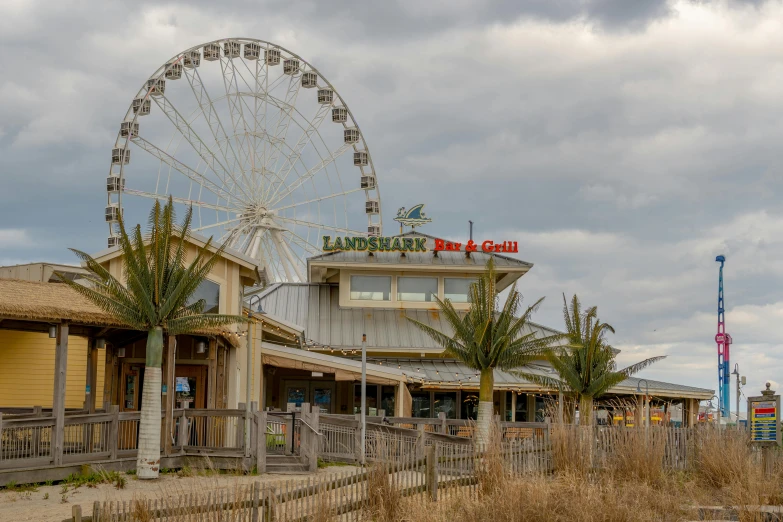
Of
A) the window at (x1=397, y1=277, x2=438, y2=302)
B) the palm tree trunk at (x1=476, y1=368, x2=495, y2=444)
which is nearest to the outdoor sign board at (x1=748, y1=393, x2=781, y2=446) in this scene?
the palm tree trunk at (x1=476, y1=368, x2=495, y2=444)

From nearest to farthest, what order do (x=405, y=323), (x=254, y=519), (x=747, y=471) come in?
1. (x=254, y=519)
2. (x=747, y=471)
3. (x=405, y=323)

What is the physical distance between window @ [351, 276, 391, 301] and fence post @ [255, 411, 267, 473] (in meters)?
19.0

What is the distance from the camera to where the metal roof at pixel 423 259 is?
38.3m

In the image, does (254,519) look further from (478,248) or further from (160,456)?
(478,248)

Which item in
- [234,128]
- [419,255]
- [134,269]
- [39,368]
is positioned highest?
[234,128]

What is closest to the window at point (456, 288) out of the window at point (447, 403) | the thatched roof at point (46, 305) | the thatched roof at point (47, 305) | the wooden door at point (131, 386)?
the window at point (447, 403)

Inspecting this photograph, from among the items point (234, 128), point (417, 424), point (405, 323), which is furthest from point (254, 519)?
point (234, 128)

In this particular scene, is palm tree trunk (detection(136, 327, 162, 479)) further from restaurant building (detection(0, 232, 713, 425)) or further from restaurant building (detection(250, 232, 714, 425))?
restaurant building (detection(250, 232, 714, 425))

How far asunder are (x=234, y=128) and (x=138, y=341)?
747 inches

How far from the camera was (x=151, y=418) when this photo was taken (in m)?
18.3

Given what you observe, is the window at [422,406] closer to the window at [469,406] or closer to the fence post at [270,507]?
the window at [469,406]

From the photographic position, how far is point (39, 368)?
25.2 m

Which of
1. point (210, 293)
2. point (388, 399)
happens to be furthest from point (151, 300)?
point (388, 399)

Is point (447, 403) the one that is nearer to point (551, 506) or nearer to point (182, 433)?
point (182, 433)
